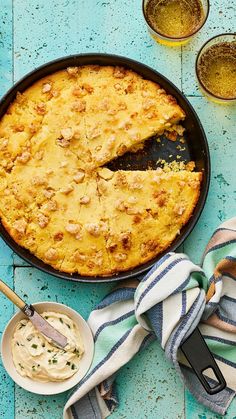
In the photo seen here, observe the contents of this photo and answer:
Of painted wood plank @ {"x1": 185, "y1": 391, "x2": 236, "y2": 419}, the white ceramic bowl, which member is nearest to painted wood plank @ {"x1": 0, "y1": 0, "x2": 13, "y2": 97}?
the white ceramic bowl

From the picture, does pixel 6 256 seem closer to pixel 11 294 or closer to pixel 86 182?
pixel 11 294

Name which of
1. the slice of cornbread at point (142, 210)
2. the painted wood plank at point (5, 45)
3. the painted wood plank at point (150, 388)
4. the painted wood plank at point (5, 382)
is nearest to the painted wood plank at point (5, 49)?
the painted wood plank at point (5, 45)

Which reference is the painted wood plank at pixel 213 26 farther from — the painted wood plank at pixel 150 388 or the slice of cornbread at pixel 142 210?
the painted wood plank at pixel 150 388

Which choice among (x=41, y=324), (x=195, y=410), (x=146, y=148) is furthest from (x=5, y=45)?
(x=195, y=410)

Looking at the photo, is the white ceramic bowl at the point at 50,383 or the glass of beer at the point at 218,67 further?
the glass of beer at the point at 218,67

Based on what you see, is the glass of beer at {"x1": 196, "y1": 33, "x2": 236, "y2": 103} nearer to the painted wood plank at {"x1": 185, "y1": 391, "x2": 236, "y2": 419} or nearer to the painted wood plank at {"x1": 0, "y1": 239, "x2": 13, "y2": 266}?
the painted wood plank at {"x1": 0, "y1": 239, "x2": 13, "y2": 266}
